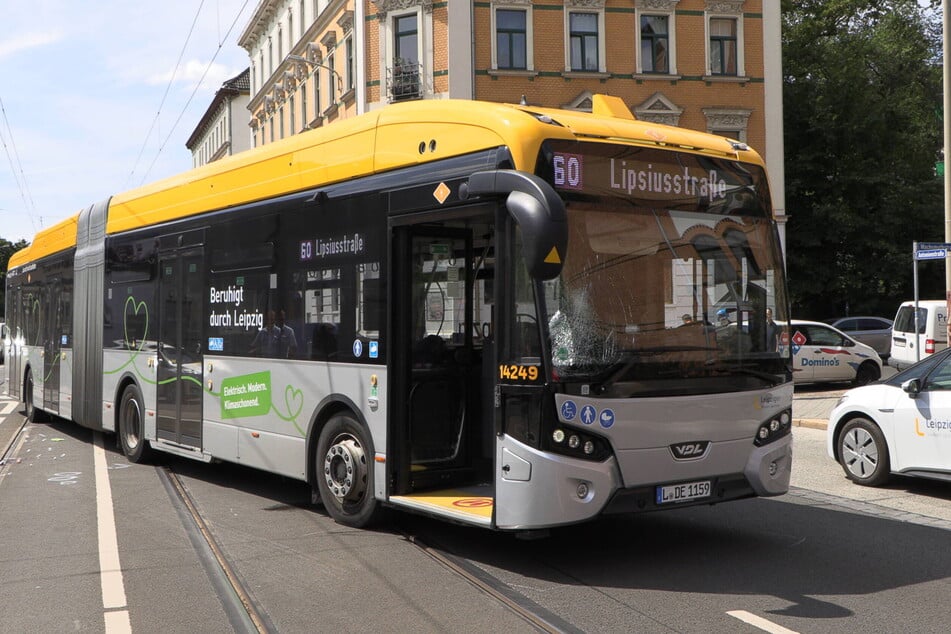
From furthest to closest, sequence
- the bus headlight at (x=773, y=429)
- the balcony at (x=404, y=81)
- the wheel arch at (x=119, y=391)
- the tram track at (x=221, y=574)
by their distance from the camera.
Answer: the balcony at (x=404, y=81) → the wheel arch at (x=119, y=391) → the bus headlight at (x=773, y=429) → the tram track at (x=221, y=574)

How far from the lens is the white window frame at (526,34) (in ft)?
107

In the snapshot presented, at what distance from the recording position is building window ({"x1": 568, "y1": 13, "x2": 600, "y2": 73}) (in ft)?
110

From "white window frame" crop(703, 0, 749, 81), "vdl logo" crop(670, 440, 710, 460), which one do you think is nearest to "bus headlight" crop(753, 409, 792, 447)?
"vdl logo" crop(670, 440, 710, 460)

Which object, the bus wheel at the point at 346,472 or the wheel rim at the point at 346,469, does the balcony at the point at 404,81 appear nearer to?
the bus wheel at the point at 346,472

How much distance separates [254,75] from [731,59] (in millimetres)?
28162

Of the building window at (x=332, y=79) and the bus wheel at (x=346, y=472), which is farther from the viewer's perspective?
the building window at (x=332, y=79)

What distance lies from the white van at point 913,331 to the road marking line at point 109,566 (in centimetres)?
1949

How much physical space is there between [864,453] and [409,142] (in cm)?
567

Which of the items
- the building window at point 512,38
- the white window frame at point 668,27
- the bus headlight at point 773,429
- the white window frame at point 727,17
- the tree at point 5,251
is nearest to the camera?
the bus headlight at point 773,429

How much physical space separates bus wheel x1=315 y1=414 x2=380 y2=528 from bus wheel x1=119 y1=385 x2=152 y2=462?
4551 mm

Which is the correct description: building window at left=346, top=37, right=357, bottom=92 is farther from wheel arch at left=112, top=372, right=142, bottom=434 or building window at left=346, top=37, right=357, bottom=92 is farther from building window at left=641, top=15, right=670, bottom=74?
wheel arch at left=112, top=372, right=142, bottom=434

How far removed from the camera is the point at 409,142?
764cm

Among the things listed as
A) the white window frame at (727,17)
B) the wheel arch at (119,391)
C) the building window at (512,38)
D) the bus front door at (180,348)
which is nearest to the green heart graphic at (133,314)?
the wheel arch at (119,391)

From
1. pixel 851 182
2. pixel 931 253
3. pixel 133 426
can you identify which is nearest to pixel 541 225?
pixel 133 426
